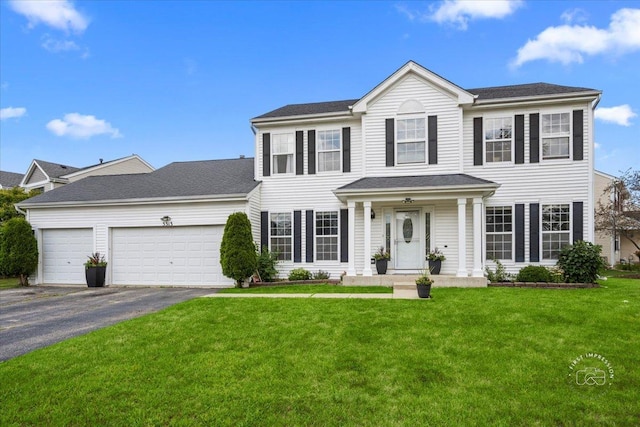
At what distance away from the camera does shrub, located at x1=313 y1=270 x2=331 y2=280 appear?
1284 centimetres

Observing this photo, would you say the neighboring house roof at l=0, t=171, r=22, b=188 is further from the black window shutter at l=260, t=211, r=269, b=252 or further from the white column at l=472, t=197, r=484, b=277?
the white column at l=472, t=197, r=484, b=277

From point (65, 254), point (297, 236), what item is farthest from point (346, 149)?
point (65, 254)

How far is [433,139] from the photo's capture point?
12570mm

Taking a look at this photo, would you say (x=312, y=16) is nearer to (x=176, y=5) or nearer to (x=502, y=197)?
(x=176, y=5)

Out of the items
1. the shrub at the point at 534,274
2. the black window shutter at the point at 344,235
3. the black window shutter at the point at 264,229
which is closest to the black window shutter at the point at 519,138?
the shrub at the point at 534,274

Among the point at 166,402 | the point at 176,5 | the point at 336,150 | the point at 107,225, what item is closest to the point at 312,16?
the point at 176,5

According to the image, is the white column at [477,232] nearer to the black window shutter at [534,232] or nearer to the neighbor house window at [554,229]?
the black window shutter at [534,232]

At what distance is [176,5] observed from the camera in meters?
14.0

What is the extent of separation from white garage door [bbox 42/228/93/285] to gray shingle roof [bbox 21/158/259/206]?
1318 mm

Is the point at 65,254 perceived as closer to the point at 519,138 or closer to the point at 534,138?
the point at 519,138

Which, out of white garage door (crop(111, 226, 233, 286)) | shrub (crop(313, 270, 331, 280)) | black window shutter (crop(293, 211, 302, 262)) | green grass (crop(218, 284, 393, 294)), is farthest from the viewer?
black window shutter (crop(293, 211, 302, 262))

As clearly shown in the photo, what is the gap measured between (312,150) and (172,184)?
5836 mm

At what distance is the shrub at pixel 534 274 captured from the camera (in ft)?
36.3

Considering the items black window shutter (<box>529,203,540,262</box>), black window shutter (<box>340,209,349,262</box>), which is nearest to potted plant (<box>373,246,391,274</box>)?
black window shutter (<box>340,209,349,262</box>)
